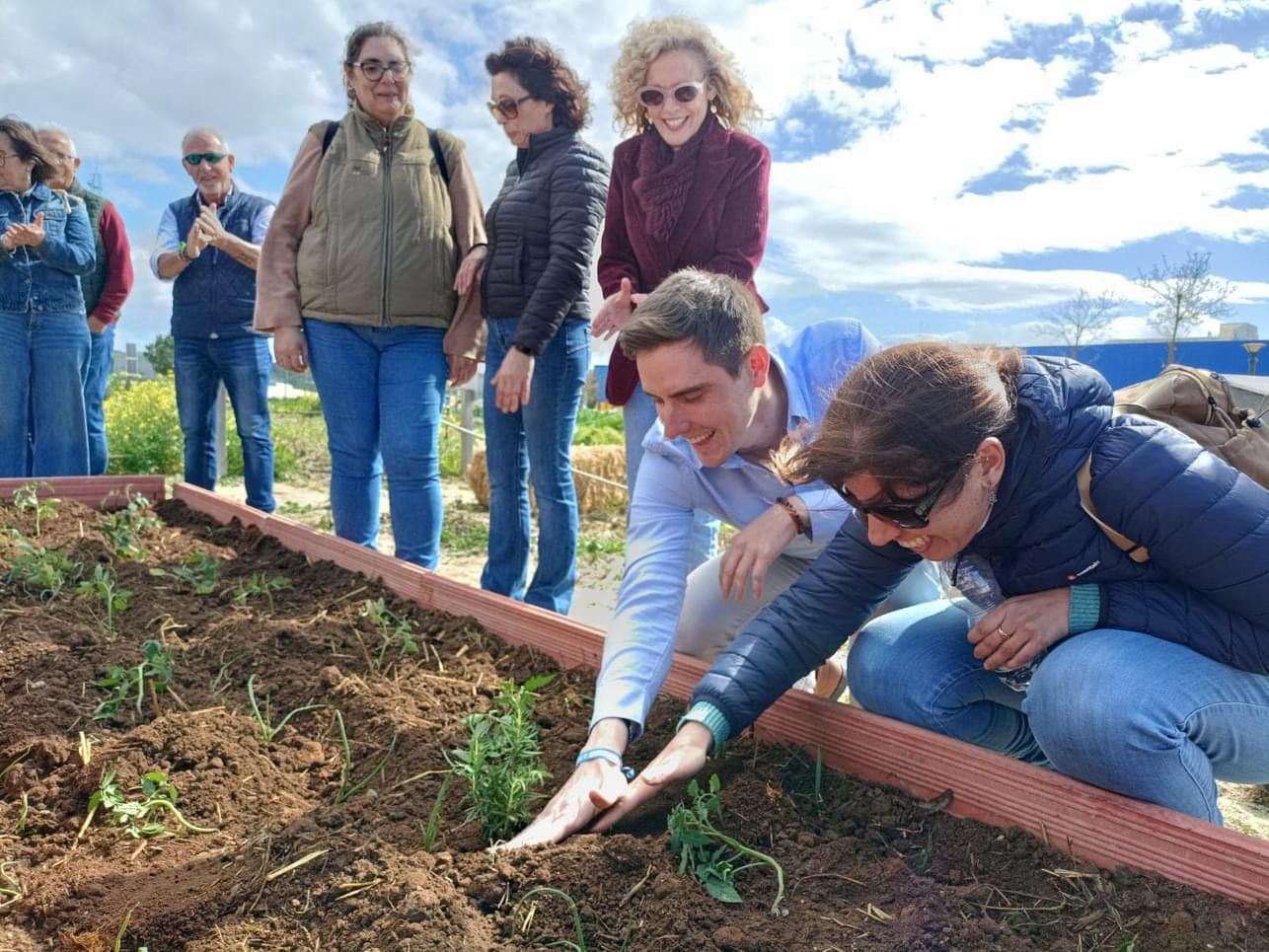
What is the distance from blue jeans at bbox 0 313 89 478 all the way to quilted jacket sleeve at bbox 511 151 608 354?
2.98 meters

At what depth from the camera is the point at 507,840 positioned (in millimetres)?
1745

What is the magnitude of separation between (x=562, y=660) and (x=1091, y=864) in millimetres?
1360

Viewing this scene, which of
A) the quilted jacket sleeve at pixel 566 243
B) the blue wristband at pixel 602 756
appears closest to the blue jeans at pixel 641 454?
the quilted jacket sleeve at pixel 566 243

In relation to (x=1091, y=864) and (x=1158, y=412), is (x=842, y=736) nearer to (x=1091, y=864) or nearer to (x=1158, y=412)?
(x=1091, y=864)

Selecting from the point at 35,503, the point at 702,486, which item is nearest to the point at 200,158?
the point at 35,503

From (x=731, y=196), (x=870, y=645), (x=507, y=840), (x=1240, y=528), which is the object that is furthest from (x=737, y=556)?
(x=731, y=196)

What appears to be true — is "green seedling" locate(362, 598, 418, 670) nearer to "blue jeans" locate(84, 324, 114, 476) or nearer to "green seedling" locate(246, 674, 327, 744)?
"green seedling" locate(246, 674, 327, 744)

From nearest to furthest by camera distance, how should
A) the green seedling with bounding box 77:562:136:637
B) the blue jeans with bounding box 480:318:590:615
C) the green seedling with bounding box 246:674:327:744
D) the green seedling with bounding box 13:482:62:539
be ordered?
the green seedling with bounding box 246:674:327:744, the green seedling with bounding box 77:562:136:637, the blue jeans with bounding box 480:318:590:615, the green seedling with bounding box 13:482:62:539

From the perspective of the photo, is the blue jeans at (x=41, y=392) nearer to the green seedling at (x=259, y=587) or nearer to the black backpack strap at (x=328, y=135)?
the black backpack strap at (x=328, y=135)

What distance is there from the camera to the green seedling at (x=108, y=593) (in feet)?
9.45

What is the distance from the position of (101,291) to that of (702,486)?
462cm

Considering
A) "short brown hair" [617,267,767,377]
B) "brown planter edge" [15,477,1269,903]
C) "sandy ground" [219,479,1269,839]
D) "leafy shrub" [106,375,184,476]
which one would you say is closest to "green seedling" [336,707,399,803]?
"brown planter edge" [15,477,1269,903]

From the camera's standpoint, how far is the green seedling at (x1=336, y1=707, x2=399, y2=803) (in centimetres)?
200

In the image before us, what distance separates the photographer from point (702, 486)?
8.00ft
